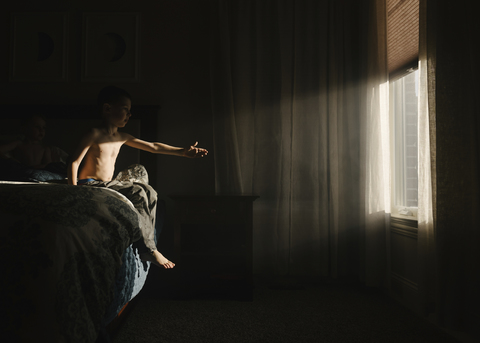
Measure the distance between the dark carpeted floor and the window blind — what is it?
4.97ft

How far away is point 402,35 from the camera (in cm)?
200

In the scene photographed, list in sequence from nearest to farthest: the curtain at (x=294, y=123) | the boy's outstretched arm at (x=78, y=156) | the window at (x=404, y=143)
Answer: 1. the boy's outstretched arm at (x=78, y=156)
2. the window at (x=404, y=143)
3. the curtain at (x=294, y=123)

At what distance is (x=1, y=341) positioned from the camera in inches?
28.1

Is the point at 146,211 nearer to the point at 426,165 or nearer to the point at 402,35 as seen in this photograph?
the point at 426,165

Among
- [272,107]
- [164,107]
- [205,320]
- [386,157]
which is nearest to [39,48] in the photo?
[164,107]

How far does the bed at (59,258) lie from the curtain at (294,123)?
1.46 m

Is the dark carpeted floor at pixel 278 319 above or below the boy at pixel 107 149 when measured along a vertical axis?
below

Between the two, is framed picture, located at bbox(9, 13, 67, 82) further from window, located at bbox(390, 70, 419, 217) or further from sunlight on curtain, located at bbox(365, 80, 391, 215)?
window, located at bbox(390, 70, 419, 217)

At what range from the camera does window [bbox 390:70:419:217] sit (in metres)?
2.09

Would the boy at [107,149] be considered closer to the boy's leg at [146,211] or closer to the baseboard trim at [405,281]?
the boy's leg at [146,211]

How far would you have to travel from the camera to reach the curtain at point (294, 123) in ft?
7.70

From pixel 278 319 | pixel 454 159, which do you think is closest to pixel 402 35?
pixel 454 159

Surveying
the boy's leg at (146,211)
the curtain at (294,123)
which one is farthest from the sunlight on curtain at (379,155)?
the boy's leg at (146,211)

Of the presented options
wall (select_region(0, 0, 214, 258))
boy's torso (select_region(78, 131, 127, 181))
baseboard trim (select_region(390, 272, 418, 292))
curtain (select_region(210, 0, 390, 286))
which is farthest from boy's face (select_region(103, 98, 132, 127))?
baseboard trim (select_region(390, 272, 418, 292))
